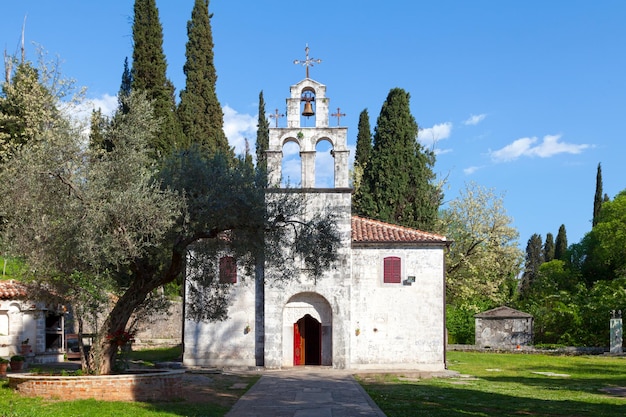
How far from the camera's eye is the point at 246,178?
17.5m

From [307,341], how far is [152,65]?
19343mm

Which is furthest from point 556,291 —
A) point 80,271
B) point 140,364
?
point 80,271

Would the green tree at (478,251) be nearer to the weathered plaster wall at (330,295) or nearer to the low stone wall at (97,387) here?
the weathered plaster wall at (330,295)

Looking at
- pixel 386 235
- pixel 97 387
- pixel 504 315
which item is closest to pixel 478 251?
pixel 504 315

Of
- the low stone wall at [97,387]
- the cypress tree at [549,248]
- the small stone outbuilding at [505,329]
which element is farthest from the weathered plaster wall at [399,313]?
the cypress tree at [549,248]

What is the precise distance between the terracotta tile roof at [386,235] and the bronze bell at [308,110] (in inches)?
200

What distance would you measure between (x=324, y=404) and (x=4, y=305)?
16607mm

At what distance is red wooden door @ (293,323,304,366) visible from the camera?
28.0m

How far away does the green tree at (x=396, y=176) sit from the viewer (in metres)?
39.1

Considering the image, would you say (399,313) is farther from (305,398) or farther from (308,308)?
(305,398)

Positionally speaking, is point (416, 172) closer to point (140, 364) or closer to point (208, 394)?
point (140, 364)

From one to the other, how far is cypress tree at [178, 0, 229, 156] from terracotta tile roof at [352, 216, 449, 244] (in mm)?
17024

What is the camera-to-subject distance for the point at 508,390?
2028cm

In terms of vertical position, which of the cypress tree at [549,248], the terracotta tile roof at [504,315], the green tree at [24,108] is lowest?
the terracotta tile roof at [504,315]
